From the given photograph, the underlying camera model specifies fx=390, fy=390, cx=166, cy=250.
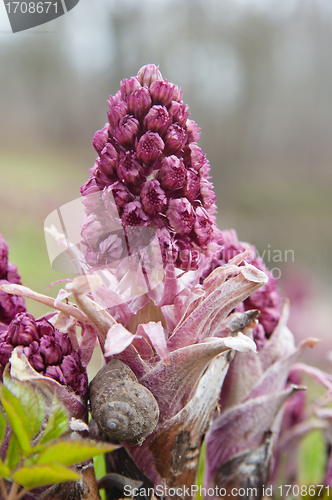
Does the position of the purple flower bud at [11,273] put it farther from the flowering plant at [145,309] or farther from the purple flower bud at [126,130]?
the purple flower bud at [126,130]

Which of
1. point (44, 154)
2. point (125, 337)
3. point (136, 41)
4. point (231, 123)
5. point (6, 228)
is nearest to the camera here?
point (125, 337)

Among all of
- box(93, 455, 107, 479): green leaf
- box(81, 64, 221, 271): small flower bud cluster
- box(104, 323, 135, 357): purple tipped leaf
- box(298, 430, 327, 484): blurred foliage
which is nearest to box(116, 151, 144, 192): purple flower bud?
box(81, 64, 221, 271): small flower bud cluster

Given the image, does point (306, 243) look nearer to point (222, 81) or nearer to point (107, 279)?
point (222, 81)

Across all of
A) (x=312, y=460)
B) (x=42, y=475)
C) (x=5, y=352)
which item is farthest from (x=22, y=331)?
(x=312, y=460)

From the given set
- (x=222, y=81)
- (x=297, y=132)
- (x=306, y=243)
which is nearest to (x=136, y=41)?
(x=222, y=81)

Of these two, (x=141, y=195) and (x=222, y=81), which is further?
(x=222, y=81)

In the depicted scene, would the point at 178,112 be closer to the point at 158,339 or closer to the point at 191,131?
the point at 191,131
